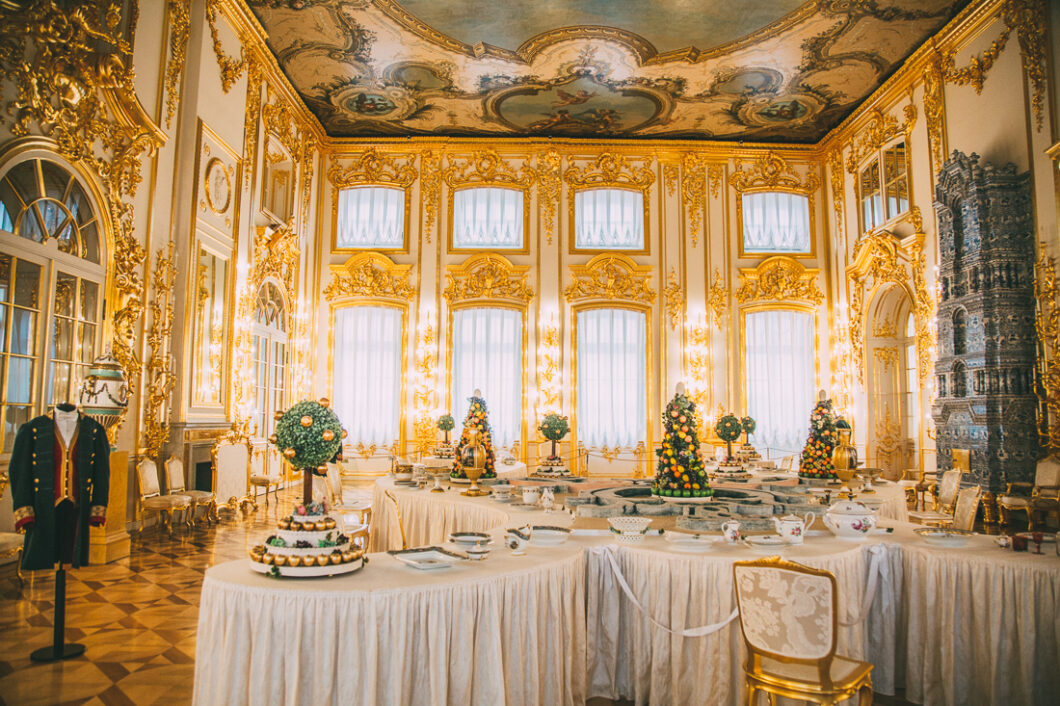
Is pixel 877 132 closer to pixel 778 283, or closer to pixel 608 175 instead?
pixel 778 283

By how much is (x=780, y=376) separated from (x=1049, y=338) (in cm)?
568

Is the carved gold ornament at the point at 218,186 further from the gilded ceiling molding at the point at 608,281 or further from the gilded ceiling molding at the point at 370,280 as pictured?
the gilded ceiling molding at the point at 608,281

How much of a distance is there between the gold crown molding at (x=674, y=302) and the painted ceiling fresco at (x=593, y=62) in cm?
306

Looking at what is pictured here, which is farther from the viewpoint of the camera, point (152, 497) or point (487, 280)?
point (487, 280)

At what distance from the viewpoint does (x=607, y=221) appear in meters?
13.7

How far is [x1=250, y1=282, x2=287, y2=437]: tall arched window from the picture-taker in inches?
419

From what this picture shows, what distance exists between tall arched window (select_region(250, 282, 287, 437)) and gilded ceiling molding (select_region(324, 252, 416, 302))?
1.65 m

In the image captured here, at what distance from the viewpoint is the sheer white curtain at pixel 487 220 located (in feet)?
44.6

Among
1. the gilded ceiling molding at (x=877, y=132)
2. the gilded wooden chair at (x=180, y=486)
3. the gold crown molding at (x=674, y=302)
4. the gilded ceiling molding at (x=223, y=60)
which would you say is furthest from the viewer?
the gold crown molding at (x=674, y=302)

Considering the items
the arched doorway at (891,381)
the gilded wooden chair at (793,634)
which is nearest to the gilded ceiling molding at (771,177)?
the arched doorway at (891,381)

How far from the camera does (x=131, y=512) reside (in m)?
7.28

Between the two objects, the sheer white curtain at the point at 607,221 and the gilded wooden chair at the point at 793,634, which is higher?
the sheer white curtain at the point at 607,221

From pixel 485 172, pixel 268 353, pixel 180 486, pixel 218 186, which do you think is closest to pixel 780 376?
pixel 485 172

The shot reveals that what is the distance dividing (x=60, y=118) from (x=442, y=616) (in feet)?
19.1
